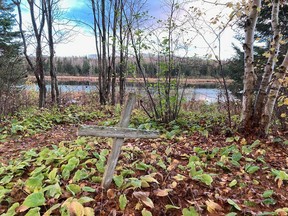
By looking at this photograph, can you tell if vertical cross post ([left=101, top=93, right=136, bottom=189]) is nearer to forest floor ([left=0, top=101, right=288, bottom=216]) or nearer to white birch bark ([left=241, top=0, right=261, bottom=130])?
forest floor ([left=0, top=101, right=288, bottom=216])

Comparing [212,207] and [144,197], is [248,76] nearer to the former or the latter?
[212,207]

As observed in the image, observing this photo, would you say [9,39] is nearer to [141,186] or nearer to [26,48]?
[26,48]

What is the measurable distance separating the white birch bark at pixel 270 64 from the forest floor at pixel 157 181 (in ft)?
1.64

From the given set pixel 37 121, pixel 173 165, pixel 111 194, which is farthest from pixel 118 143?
pixel 37 121

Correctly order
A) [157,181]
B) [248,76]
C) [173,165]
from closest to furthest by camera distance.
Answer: [157,181] < [173,165] < [248,76]

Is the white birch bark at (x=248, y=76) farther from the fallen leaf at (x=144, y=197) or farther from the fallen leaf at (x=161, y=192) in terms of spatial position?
the fallen leaf at (x=144, y=197)

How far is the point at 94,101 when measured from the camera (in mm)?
9727

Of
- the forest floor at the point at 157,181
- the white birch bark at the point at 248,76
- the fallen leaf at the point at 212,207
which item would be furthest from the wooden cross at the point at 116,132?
the white birch bark at the point at 248,76

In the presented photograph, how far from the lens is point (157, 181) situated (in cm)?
214

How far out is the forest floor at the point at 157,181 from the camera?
6.01 feet

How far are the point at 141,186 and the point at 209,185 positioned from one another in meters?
0.68

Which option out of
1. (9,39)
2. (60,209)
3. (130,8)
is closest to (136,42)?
(130,8)

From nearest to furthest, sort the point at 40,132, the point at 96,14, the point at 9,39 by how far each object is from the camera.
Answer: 1. the point at 40,132
2. the point at 96,14
3. the point at 9,39

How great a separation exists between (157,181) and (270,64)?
266 centimetres
